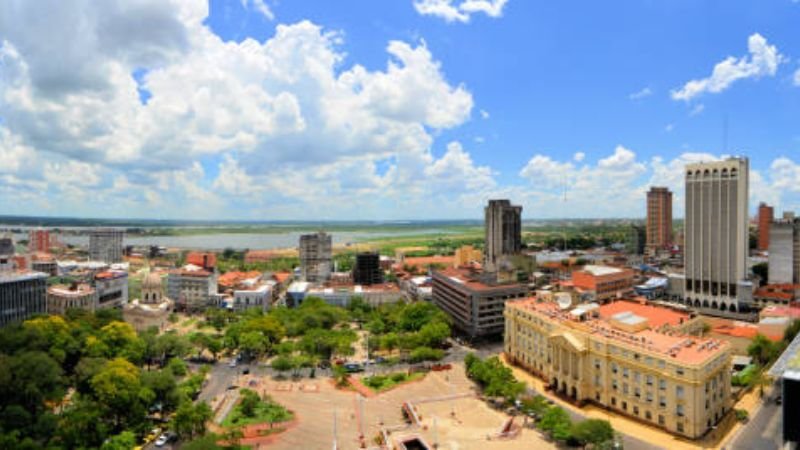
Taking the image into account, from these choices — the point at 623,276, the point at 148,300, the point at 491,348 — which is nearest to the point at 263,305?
the point at 148,300

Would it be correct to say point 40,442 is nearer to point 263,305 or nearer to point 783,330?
point 263,305

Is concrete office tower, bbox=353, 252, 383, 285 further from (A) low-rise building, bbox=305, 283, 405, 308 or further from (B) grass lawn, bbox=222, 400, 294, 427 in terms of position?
(B) grass lawn, bbox=222, 400, 294, 427

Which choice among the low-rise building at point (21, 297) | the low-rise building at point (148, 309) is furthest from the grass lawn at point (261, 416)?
the low-rise building at point (21, 297)

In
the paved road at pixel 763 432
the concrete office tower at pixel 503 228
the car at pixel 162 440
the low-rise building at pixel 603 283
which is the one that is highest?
the concrete office tower at pixel 503 228

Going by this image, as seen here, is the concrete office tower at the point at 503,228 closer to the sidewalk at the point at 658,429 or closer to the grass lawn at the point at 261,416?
the sidewalk at the point at 658,429

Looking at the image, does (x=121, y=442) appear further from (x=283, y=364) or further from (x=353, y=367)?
(x=353, y=367)

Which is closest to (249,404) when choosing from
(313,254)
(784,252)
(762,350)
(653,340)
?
(653,340)

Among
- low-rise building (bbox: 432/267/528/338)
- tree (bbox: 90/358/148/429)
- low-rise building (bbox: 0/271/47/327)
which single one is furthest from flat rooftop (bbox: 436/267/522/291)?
low-rise building (bbox: 0/271/47/327)
